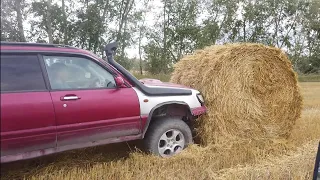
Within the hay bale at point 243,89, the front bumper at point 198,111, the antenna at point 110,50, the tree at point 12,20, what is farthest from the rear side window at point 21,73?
the tree at point 12,20

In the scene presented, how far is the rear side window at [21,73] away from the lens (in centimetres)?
343

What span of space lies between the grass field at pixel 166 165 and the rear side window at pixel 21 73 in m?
1.03

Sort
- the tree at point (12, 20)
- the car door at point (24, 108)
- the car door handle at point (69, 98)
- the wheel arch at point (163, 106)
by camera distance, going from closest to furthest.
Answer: the car door at point (24, 108) → the car door handle at point (69, 98) → the wheel arch at point (163, 106) → the tree at point (12, 20)

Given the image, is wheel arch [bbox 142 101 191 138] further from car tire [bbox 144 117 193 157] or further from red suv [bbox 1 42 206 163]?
car tire [bbox 144 117 193 157]

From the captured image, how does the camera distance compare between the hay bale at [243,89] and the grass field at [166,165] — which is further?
the hay bale at [243,89]

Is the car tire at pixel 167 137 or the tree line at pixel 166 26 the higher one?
the tree line at pixel 166 26

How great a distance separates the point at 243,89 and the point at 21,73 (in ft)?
12.1

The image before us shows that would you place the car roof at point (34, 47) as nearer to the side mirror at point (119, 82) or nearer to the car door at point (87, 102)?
the car door at point (87, 102)

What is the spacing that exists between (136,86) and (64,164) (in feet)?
4.56

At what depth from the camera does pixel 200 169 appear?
413 centimetres

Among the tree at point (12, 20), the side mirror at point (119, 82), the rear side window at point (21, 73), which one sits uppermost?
the tree at point (12, 20)

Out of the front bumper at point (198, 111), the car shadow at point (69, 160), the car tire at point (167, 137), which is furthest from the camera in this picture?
the front bumper at point (198, 111)

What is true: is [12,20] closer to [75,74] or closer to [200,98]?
[75,74]

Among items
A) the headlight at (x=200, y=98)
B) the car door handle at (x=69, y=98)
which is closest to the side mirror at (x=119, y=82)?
the car door handle at (x=69, y=98)
